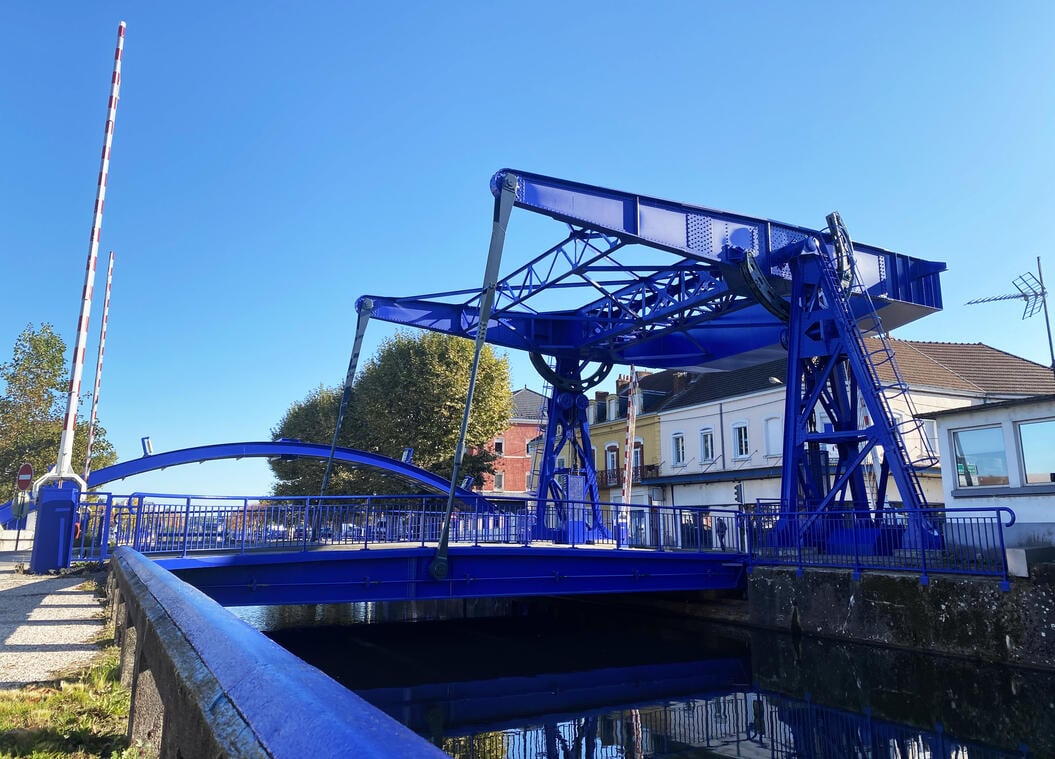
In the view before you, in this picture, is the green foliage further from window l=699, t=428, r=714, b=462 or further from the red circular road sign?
window l=699, t=428, r=714, b=462

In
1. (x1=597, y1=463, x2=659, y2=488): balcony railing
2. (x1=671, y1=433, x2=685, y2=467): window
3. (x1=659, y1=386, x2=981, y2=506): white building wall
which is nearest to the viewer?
(x1=659, y1=386, x2=981, y2=506): white building wall

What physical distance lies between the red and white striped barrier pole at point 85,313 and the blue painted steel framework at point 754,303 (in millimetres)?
5782

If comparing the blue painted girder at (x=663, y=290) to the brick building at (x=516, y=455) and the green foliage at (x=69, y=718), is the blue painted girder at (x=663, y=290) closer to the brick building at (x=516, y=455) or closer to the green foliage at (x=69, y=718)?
the green foliage at (x=69, y=718)

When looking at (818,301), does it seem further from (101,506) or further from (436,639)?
(101,506)

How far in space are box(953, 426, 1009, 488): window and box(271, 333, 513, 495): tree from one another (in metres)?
17.5

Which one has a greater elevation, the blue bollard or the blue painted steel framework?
the blue painted steel framework

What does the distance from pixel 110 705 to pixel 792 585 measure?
13.2 m

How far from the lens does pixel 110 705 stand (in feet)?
15.4

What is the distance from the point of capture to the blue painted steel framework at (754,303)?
556 inches

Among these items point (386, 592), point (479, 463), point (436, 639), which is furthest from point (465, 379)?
point (386, 592)

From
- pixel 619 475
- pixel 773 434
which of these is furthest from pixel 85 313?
pixel 619 475

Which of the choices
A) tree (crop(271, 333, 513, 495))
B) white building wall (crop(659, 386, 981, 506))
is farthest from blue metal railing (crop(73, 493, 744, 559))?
tree (crop(271, 333, 513, 495))

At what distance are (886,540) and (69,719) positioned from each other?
44.1 ft

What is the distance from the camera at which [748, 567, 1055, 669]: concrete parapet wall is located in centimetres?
1096
